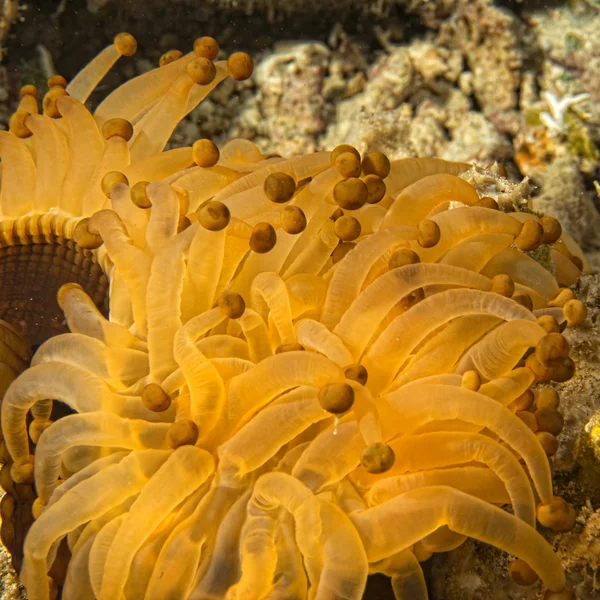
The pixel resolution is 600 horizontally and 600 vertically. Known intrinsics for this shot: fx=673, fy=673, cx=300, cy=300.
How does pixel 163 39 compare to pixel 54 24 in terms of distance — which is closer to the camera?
pixel 54 24

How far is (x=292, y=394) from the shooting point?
1.63 meters

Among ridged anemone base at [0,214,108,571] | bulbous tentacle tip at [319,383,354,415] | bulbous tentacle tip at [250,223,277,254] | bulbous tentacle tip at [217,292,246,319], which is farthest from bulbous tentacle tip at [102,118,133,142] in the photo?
bulbous tentacle tip at [319,383,354,415]

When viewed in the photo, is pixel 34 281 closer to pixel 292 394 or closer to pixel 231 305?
pixel 231 305

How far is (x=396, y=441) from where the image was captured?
1.61 m

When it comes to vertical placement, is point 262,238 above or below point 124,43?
below

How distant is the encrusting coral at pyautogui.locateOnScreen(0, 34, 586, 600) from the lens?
1530 millimetres

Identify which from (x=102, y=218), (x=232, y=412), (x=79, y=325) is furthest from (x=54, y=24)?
(x=232, y=412)

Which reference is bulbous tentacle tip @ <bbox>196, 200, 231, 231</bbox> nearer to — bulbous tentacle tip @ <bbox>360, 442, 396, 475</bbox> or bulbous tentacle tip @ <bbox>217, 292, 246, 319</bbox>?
bulbous tentacle tip @ <bbox>217, 292, 246, 319</bbox>

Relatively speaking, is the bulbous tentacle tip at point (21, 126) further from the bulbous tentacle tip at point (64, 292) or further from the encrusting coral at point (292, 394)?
the bulbous tentacle tip at point (64, 292)

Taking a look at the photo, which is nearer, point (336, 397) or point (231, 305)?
point (336, 397)

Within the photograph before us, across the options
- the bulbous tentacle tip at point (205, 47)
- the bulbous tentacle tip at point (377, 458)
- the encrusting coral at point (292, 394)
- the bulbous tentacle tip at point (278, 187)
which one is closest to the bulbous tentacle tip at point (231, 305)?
the encrusting coral at point (292, 394)

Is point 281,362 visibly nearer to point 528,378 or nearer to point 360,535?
point 360,535

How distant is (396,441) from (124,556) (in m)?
0.69

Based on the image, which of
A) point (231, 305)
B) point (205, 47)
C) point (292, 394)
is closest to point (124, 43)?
point (205, 47)
